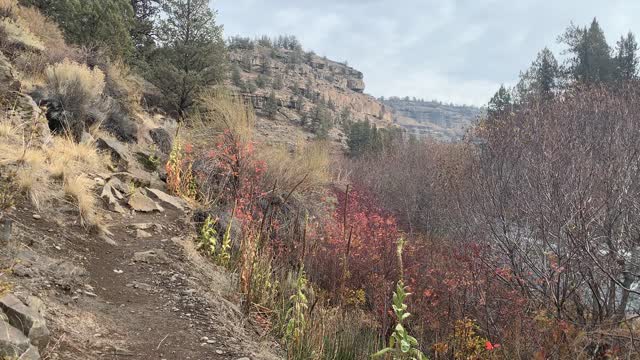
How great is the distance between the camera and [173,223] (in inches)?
244

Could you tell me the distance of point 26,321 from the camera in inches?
94.4

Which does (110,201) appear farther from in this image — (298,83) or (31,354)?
(298,83)

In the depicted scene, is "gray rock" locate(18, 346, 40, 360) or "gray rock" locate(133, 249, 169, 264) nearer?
"gray rock" locate(18, 346, 40, 360)

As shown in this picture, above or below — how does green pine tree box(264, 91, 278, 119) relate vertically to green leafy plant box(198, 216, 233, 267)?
above

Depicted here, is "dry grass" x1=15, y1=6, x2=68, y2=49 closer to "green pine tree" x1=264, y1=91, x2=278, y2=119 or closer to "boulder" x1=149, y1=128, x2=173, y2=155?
"boulder" x1=149, y1=128, x2=173, y2=155

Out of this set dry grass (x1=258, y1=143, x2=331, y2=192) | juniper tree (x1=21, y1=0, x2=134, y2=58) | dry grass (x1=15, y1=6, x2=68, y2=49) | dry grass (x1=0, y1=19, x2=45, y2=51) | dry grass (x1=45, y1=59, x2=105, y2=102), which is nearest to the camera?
dry grass (x1=45, y1=59, x2=105, y2=102)

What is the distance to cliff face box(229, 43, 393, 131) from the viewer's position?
1806 inches

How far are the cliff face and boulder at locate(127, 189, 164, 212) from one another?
24.5 meters

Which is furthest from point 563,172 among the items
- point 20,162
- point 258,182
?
point 20,162

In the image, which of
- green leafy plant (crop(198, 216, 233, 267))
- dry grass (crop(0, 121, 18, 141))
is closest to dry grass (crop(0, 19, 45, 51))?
dry grass (crop(0, 121, 18, 141))


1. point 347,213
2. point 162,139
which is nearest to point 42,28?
point 162,139

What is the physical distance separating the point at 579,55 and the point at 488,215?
96.8ft

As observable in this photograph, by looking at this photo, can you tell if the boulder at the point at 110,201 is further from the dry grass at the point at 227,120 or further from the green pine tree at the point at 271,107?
the green pine tree at the point at 271,107

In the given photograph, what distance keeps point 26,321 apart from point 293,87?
56.3m
